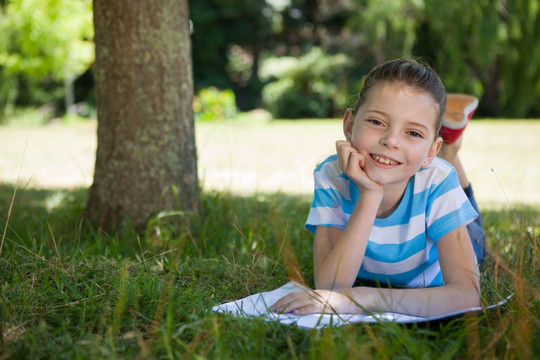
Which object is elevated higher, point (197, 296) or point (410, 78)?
point (410, 78)

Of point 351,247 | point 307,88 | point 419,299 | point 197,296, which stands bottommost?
point 307,88

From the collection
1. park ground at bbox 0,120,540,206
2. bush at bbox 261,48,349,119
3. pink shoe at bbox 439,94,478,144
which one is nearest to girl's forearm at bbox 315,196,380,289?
pink shoe at bbox 439,94,478,144

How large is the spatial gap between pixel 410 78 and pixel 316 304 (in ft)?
2.95

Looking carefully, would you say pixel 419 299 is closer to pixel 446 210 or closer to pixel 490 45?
pixel 446 210

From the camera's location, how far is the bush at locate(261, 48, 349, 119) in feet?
59.0

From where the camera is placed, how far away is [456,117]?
295 centimetres

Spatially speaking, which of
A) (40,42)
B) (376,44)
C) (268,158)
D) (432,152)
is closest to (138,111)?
(432,152)

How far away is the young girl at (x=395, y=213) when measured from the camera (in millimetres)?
1807

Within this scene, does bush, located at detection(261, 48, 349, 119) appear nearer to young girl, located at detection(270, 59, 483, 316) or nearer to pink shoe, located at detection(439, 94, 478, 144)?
pink shoe, located at detection(439, 94, 478, 144)

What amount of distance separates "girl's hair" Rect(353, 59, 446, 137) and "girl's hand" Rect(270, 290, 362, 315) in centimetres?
75

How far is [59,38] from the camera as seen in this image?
46.2ft

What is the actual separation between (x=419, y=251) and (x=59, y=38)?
46.5ft

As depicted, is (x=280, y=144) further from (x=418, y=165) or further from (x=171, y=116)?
(x=418, y=165)

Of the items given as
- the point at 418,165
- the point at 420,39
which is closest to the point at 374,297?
the point at 418,165
